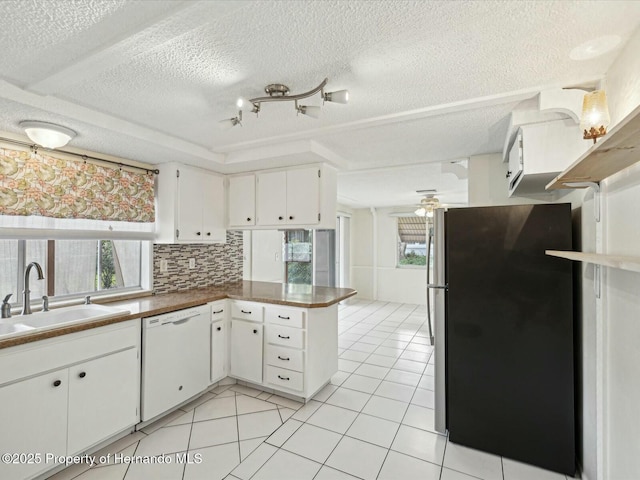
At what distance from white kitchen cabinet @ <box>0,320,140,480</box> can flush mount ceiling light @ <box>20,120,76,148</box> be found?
1.28 meters

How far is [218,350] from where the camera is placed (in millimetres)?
2914

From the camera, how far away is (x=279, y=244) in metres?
4.71

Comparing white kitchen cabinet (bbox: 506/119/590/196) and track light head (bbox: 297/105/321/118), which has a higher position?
track light head (bbox: 297/105/321/118)

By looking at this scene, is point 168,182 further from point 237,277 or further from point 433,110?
point 433,110

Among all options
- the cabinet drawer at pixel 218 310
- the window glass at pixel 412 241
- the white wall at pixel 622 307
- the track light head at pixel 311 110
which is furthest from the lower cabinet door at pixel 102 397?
the window glass at pixel 412 241

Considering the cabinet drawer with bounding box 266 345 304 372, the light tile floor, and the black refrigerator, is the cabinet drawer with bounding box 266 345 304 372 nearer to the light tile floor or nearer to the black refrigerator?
the light tile floor

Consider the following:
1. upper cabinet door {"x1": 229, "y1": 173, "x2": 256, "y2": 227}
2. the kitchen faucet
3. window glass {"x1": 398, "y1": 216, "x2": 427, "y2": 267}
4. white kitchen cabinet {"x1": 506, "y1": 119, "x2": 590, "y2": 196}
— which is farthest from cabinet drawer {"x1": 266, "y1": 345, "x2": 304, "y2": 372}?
window glass {"x1": 398, "y1": 216, "x2": 427, "y2": 267}

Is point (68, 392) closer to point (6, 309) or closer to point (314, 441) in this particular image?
point (6, 309)

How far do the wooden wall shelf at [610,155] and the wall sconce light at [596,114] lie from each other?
15 centimetres

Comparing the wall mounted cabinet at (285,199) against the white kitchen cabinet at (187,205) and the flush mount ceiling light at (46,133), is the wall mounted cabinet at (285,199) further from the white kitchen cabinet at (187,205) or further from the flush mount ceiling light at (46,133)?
the flush mount ceiling light at (46,133)

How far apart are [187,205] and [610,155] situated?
3.12 metres

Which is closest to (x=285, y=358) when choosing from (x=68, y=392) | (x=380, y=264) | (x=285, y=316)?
(x=285, y=316)

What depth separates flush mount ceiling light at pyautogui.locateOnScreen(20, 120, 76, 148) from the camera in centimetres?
201

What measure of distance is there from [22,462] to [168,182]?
7.34 ft
